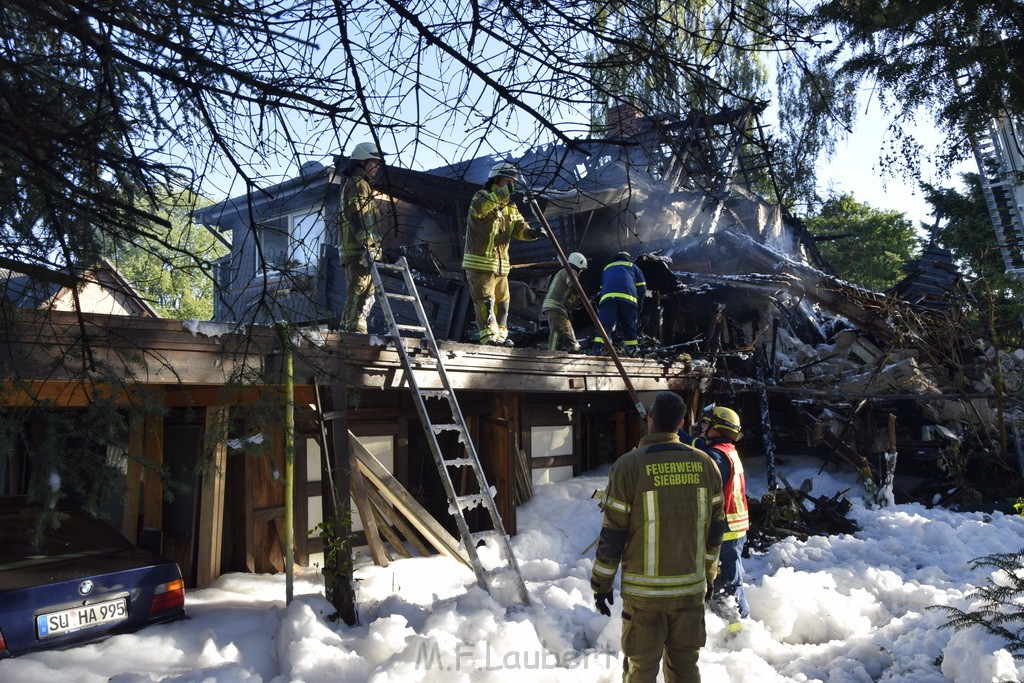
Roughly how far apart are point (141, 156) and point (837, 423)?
433 inches

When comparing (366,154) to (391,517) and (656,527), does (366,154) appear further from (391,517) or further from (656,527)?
(391,517)

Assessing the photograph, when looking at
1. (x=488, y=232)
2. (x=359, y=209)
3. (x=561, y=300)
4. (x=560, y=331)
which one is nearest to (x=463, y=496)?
(x=359, y=209)

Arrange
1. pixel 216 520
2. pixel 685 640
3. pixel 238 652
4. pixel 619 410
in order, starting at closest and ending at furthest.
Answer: pixel 685 640, pixel 238 652, pixel 216 520, pixel 619 410

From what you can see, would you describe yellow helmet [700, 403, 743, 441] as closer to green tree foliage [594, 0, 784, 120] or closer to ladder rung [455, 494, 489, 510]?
ladder rung [455, 494, 489, 510]

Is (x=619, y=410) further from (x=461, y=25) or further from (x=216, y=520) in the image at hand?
(x=461, y=25)

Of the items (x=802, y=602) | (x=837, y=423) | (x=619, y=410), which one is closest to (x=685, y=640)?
(x=802, y=602)

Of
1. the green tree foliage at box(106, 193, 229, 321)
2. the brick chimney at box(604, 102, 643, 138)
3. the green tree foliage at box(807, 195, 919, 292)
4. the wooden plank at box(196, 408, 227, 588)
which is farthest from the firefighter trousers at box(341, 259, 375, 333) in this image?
the green tree foliage at box(807, 195, 919, 292)

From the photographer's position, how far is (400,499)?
6.14 m

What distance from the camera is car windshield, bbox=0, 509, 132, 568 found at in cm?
428

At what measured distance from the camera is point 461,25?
3.04m

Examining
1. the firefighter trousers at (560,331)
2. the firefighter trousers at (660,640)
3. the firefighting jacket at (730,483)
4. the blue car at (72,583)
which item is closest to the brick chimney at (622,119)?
the firefighter trousers at (660,640)

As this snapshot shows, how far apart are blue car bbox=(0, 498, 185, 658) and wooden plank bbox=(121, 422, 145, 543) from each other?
4.75 feet

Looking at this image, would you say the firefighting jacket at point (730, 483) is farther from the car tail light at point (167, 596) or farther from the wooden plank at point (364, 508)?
the car tail light at point (167, 596)

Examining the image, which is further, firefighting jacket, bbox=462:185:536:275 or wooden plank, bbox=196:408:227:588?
firefighting jacket, bbox=462:185:536:275
